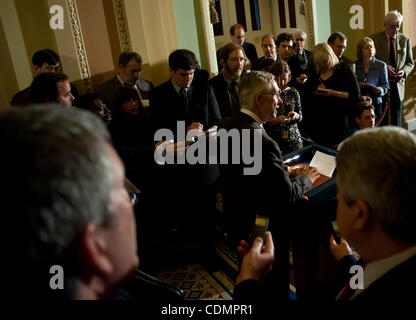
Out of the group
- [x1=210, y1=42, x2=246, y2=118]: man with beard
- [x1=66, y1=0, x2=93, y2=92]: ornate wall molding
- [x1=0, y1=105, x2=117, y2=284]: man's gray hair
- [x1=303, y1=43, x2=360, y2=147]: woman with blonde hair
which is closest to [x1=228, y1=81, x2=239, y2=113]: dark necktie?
[x1=210, y1=42, x2=246, y2=118]: man with beard

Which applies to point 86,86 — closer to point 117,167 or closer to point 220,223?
point 220,223

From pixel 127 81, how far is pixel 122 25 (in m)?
0.67

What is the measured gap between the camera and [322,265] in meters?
2.09

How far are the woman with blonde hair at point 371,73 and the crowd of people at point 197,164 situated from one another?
0.02m

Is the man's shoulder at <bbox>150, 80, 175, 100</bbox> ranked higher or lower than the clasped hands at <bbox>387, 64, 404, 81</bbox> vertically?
higher

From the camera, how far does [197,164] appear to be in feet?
10.1

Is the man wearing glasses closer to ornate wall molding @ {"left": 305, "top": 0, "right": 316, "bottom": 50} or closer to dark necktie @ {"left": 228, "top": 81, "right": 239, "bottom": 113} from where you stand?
ornate wall molding @ {"left": 305, "top": 0, "right": 316, "bottom": 50}

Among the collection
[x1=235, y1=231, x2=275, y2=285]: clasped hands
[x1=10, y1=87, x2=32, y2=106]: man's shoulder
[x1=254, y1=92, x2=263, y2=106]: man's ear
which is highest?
[x1=10, y1=87, x2=32, y2=106]: man's shoulder

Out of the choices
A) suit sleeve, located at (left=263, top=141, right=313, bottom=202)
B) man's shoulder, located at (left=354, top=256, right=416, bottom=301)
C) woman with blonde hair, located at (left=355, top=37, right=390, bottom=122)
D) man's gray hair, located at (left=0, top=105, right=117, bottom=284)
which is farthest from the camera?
woman with blonde hair, located at (left=355, top=37, right=390, bottom=122)

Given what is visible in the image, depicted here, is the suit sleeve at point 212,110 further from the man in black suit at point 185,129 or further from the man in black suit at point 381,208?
the man in black suit at point 381,208

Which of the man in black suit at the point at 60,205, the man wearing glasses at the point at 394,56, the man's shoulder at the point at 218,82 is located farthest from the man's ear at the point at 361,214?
the man wearing glasses at the point at 394,56

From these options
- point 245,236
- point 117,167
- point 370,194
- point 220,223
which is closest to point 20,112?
point 117,167

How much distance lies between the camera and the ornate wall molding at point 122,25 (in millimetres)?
3764

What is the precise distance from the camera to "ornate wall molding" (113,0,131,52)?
3.76 meters
